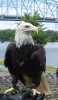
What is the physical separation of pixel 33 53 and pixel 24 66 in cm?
6

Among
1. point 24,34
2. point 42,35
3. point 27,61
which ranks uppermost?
point 24,34

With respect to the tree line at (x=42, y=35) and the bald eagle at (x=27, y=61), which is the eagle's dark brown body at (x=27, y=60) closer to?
the bald eagle at (x=27, y=61)

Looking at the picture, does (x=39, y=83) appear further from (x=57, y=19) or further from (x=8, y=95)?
(x=57, y=19)

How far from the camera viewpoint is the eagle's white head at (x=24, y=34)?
1.41 metres

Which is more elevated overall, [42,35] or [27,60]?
[27,60]

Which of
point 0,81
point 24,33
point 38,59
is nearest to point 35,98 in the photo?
point 38,59

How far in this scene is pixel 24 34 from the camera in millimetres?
1424

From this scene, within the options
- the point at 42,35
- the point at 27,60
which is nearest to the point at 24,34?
the point at 27,60

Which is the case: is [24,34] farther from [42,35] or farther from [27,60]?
[42,35]

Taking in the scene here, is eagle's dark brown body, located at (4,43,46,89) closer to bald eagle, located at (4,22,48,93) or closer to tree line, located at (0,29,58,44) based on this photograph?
bald eagle, located at (4,22,48,93)

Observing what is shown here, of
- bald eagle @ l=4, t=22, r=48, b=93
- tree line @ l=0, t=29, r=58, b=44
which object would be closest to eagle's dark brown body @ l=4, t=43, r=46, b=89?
bald eagle @ l=4, t=22, r=48, b=93

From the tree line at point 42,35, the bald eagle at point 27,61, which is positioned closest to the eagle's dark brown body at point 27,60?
the bald eagle at point 27,61

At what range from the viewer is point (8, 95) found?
1.25m

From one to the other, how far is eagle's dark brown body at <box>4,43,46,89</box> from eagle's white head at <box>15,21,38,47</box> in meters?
0.02
